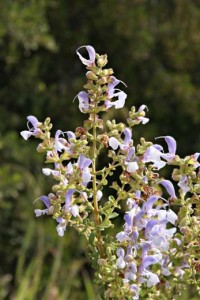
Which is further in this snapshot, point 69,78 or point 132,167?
point 69,78

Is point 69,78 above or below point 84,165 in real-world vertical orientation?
above

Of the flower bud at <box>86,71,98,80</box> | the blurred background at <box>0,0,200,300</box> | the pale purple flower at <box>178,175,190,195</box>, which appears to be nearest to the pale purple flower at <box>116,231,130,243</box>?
the pale purple flower at <box>178,175,190,195</box>

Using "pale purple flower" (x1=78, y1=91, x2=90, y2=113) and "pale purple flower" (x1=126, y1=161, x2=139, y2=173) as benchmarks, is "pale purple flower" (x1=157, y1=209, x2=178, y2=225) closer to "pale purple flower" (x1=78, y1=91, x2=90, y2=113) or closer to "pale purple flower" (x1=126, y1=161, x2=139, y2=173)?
"pale purple flower" (x1=126, y1=161, x2=139, y2=173)

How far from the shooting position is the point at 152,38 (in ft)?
14.0

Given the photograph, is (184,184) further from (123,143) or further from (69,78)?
(69,78)

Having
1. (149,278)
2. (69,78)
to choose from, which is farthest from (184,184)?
(69,78)

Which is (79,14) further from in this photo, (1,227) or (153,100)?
(1,227)

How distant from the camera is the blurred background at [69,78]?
3.80m

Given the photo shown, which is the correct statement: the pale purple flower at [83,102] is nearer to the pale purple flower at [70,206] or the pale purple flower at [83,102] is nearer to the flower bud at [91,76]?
the flower bud at [91,76]

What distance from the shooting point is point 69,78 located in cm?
442

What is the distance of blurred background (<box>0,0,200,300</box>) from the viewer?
12.5 feet

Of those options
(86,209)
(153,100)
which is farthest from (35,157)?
(86,209)

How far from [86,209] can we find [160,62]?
11.0 ft

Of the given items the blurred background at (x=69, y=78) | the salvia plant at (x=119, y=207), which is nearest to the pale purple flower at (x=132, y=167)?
the salvia plant at (x=119, y=207)
